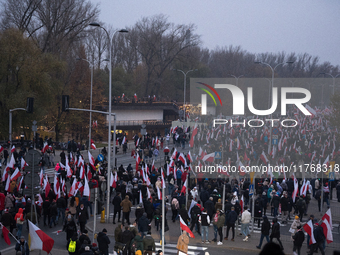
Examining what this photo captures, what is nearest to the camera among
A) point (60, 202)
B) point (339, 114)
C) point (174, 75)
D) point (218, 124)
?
point (60, 202)

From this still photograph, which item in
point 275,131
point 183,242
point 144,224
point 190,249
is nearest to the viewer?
point 183,242

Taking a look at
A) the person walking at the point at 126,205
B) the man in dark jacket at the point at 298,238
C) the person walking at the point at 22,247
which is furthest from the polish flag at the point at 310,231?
the person walking at the point at 22,247

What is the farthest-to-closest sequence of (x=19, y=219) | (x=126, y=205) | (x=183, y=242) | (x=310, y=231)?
(x=126, y=205) → (x=19, y=219) → (x=310, y=231) → (x=183, y=242)

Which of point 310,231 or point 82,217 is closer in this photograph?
point 310,231

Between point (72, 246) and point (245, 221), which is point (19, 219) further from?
point (245, 221)

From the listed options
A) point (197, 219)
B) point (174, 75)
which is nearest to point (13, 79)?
point (197, 219)

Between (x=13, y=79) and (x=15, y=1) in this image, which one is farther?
(x=15, y=1)

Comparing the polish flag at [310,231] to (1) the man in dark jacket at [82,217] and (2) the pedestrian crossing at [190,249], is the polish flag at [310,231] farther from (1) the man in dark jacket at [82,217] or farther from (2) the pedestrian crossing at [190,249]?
(1) the man in dark jacket at [82,217]

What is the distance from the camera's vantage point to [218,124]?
40688 millimetres

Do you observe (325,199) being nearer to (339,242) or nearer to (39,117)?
(339,242)

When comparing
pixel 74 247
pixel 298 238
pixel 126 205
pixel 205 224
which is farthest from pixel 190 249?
pixel 74 247

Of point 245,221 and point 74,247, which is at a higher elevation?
point 245,221

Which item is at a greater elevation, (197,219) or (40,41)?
(40,41)

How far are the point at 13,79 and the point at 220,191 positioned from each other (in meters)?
29.9
